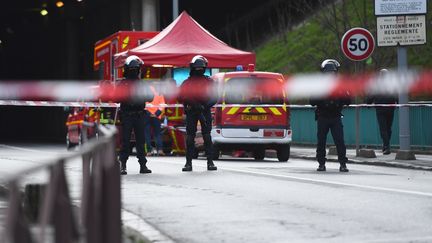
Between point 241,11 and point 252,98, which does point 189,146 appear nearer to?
point 252,98

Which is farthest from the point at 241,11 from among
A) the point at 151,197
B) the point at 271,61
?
the point at 151,197

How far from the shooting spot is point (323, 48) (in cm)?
3506

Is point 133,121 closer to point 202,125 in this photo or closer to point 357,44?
point 202,125

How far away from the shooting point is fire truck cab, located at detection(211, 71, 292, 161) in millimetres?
19797

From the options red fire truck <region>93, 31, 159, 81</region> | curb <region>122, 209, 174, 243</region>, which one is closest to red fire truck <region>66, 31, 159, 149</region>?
red fire truck <region>93, 31, 159, 81</region>

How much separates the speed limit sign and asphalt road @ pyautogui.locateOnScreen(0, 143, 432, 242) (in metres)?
5.14

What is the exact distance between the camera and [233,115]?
19891 mm

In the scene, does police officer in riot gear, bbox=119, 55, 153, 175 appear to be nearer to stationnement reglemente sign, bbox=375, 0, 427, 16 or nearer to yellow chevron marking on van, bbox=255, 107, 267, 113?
yellow chevron marking on van, bbox=255, 107, 267, 113

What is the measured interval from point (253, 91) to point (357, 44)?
7.17 ft

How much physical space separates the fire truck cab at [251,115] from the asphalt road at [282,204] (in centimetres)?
422

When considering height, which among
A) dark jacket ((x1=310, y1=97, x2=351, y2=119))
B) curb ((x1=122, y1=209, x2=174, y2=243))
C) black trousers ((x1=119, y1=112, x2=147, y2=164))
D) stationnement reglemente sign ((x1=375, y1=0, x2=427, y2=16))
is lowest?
curb ((x1=122, y1=209, x2=174, y2=243))

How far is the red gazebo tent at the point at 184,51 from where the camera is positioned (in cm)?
2355

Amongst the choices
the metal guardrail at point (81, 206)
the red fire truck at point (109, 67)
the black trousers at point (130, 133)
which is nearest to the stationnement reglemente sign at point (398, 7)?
the black trousers at point (130, 133)

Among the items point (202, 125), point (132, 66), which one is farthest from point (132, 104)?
point (202, 125)
